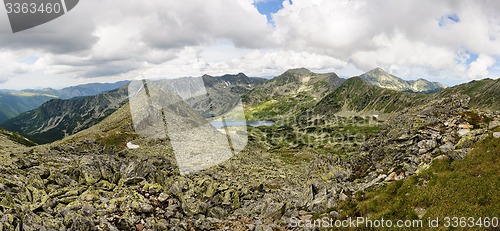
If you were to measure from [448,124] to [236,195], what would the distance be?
101ft

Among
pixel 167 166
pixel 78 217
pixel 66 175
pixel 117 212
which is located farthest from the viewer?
pixel 167 166

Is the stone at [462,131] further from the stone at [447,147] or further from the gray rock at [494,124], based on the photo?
the stone at [447,147]

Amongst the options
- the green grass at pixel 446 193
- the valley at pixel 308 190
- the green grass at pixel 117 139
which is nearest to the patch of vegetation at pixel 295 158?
the green grass at pixel 117 139

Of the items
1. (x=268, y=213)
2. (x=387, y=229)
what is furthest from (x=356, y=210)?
(x=268, y=213)

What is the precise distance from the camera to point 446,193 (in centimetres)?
2023

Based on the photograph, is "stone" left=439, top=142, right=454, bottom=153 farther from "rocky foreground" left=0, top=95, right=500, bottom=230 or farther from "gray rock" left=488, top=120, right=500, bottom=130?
"gray rock" left=488, top=120, right=500, bottom=130

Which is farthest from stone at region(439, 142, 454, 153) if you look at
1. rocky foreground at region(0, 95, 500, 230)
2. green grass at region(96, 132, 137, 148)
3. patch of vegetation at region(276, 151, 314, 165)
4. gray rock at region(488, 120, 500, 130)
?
patch of vegetation at region(276, 151, 314, 165)

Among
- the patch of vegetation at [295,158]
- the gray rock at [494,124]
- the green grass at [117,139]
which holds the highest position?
the gray rock at [494,124]

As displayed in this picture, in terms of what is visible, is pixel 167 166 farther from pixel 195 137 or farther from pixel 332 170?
pixel 195 137

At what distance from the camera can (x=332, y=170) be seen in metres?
39.0

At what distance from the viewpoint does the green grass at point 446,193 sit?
719 inches

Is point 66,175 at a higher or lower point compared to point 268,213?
higher

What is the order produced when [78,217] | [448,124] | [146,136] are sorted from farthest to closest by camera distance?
[146,136] < [448,124] < [78,217]

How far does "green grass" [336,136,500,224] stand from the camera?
18.3 meters
